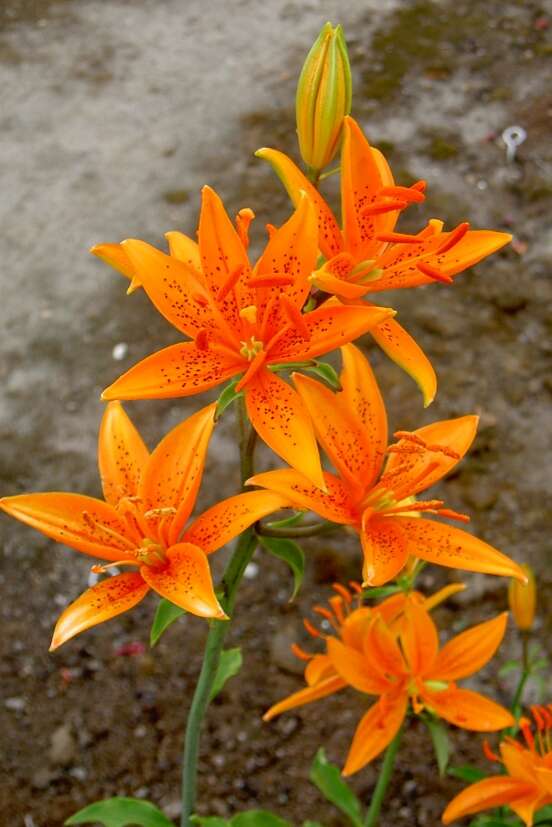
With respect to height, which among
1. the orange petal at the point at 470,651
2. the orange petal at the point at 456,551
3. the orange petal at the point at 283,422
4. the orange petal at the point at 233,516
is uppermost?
the orange petal at the point at 283,422

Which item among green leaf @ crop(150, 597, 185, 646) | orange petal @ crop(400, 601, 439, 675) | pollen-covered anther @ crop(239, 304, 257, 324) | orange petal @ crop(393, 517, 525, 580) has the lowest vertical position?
orange petal @ crop(400, 601, 439, 675)

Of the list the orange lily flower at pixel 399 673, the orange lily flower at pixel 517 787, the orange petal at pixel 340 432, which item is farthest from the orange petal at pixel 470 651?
the orange petal at pixel 340 432

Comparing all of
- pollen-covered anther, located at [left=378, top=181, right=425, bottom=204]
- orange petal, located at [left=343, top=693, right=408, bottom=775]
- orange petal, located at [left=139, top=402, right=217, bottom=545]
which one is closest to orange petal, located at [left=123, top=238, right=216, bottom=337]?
orange petal, located at [left=139, top=402, right=217, bottom=545]

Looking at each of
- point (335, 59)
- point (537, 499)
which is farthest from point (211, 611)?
point (537, 499)

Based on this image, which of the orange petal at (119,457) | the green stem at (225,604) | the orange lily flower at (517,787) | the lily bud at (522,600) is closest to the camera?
the green stem at (225,604)

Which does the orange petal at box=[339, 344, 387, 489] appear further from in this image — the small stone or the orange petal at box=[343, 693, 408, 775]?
the small stone

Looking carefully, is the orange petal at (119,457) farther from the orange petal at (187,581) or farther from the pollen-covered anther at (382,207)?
the pollen-covered anther at (382,207)
